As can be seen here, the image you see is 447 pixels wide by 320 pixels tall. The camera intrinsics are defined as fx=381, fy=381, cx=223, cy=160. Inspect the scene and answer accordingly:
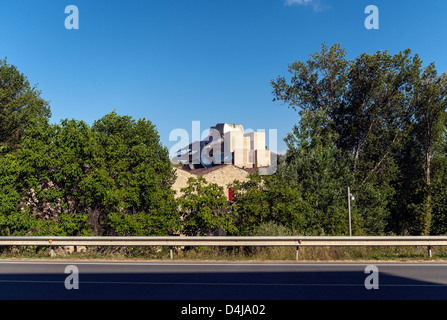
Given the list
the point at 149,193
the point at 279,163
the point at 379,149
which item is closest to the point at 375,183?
the point at 379,149

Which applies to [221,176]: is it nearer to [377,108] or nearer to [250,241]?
[377,108]

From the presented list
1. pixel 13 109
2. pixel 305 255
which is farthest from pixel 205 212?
pixel 13 109

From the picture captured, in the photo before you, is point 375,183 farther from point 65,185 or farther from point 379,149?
point 65,185

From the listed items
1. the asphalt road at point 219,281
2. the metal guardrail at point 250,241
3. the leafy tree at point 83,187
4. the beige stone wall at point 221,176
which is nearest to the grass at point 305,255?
the metal guardrail at point 250,241

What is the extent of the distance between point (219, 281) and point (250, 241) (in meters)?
4.05

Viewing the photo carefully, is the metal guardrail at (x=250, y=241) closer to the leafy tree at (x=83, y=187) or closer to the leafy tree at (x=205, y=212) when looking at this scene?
the leafy tree at (x=83, y=187)

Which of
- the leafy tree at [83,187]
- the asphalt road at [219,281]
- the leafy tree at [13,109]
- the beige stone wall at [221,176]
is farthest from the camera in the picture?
the beige stone wall at [221,176]

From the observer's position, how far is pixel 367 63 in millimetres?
37062

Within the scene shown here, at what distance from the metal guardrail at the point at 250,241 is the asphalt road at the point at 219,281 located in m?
1.11

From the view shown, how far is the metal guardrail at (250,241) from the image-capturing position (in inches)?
469

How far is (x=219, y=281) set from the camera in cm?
846

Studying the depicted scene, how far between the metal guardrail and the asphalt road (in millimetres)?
1111

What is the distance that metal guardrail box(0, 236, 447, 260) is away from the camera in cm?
1191

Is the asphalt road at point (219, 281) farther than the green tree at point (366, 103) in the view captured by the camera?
No
